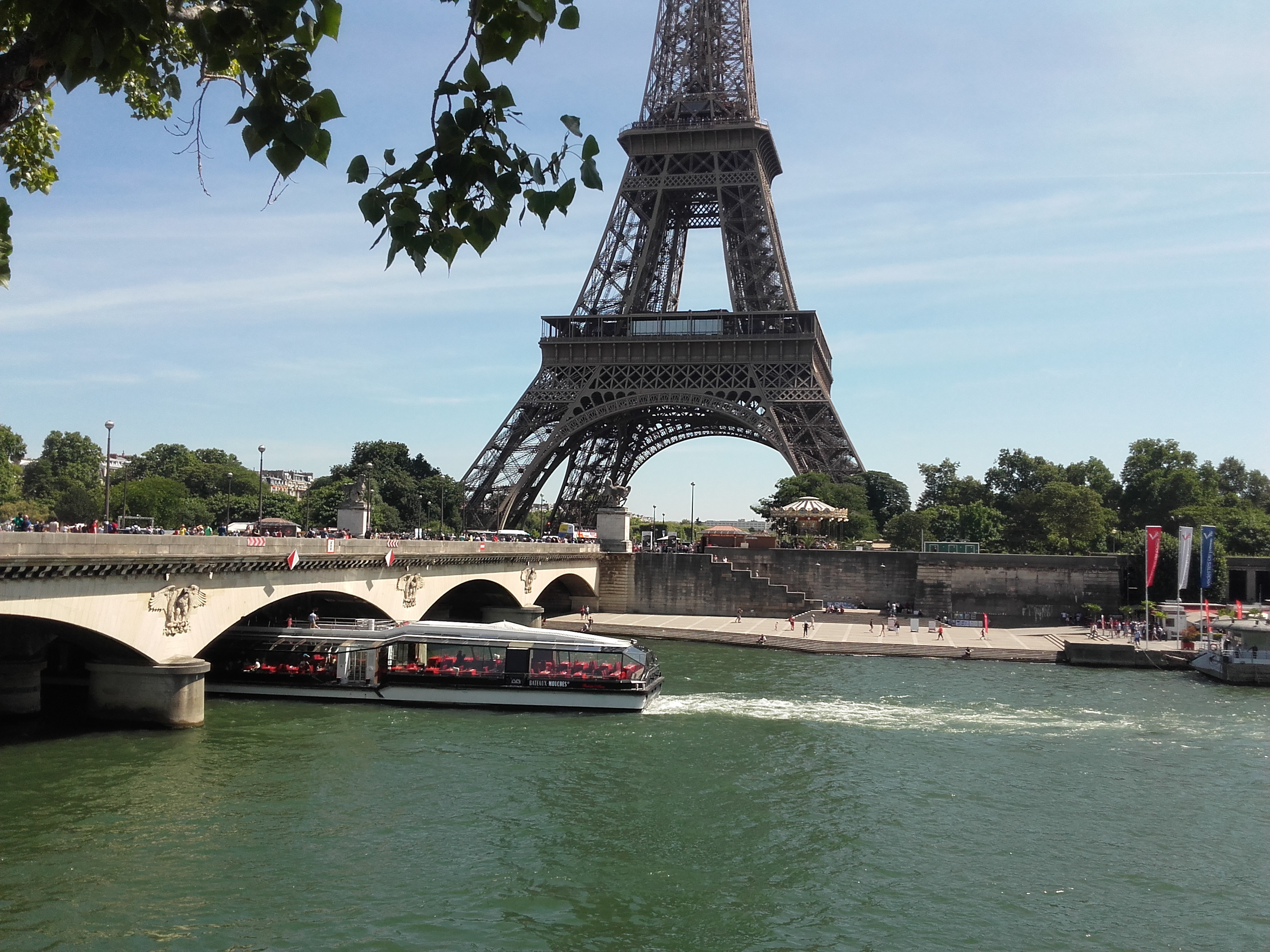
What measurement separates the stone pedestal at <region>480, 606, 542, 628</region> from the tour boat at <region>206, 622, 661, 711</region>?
55.7 feet

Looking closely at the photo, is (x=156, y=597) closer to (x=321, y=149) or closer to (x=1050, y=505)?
(x=321, y=149)

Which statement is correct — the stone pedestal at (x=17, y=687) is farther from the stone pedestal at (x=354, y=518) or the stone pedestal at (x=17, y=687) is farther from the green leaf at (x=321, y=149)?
the green leaf at (x=321, y=149)

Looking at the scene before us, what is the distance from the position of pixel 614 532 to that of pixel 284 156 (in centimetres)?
6507

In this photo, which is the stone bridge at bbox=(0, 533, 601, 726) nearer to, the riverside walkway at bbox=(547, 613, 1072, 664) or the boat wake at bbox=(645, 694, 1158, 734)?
the boat wake at bbox=(645, 694, 1158, 734)

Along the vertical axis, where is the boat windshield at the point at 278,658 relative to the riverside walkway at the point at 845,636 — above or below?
above

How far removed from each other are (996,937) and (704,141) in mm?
75650

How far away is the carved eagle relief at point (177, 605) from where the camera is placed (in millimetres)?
27516

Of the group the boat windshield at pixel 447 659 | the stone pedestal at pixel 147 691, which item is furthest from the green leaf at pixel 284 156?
the boat windshield at pixel 447 659

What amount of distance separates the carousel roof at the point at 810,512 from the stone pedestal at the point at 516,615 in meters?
21.8

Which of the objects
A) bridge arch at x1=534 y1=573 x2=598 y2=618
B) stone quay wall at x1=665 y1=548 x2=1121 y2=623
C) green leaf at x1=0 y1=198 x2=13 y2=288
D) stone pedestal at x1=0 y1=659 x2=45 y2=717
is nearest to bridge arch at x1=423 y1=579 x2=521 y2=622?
bridge arch at x1=534 y1=573 x2=598 y2=618

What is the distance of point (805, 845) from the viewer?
814 inches

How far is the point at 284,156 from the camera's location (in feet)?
19.0

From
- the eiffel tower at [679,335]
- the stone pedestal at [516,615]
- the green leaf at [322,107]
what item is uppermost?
the eiffel tower at [679,335]

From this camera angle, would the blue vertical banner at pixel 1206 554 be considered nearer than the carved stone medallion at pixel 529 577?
No
